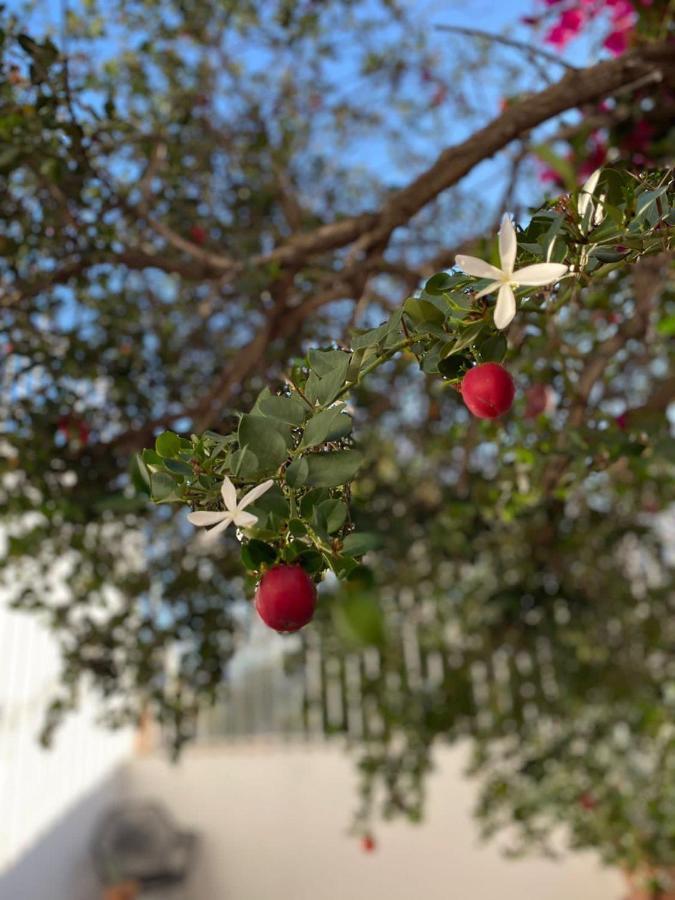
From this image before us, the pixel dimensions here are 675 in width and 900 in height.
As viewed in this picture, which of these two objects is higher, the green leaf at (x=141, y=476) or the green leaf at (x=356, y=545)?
the green leaf at (x=141, y=476)

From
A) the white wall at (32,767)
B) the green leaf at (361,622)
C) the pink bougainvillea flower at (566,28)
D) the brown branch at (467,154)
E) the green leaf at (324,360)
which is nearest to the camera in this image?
the green leaf at (361,622)

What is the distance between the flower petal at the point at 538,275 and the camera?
591mm

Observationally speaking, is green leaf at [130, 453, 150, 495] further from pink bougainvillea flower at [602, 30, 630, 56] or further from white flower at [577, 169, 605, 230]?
pink bougainvillea flower at [602, 30, 630, 56]

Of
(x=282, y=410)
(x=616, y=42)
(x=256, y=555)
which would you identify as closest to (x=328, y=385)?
(x=282, y=410)

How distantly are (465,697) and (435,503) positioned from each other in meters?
1.04

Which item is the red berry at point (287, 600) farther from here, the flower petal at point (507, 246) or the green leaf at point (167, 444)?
the flower petal at point (507, 246)

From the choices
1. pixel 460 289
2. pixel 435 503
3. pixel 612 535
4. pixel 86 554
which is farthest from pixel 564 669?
pixel 460 289

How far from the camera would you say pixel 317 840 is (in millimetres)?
4586

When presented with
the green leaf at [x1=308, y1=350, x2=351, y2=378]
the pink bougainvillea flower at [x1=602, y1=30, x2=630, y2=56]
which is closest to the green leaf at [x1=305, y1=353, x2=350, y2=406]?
the green leaf at [x1=308, y1=350, x2=351, y2=378]

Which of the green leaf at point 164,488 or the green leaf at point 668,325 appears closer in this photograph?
the green leaf at point 164,488

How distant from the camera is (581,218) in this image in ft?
2.24

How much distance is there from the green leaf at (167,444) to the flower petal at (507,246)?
284 millimetres

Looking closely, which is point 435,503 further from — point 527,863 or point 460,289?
point 527,863

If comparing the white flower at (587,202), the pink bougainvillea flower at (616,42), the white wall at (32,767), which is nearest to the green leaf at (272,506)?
the white flower at (587,202)
